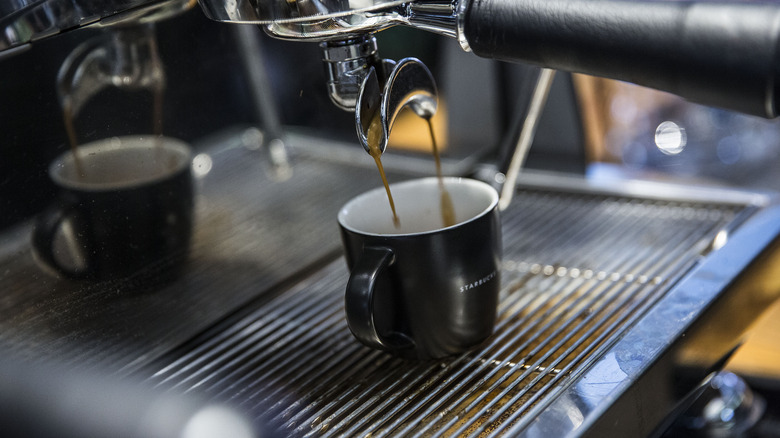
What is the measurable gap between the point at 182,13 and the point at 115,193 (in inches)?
4.1

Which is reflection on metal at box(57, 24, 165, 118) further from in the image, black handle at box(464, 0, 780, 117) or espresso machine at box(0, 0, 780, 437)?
black handle at box(464, 0, 780, 117)

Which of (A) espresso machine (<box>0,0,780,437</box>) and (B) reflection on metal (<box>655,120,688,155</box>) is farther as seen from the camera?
(B) reflection on metal (<box>655,120,688,155</box>)

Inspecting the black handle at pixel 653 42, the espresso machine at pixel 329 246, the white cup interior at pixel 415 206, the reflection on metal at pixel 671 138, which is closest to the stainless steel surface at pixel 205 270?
the espresso machine at pixel 329 246

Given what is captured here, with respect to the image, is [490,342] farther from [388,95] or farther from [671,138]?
[671,138]

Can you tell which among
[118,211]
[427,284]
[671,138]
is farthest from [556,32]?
[671,138]

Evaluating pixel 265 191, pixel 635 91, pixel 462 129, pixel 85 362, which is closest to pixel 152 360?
pixel 85 362

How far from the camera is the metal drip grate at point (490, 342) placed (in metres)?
0.37

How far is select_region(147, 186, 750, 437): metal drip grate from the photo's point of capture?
372 mm

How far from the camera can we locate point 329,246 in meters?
0.55

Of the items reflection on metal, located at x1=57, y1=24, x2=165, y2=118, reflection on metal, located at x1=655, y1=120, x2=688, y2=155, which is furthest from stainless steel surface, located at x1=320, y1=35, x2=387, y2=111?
reflection on metal, located at x1=655, y1=120, x2=688, y2=155

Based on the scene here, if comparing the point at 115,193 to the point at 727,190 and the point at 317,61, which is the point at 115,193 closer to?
the point at 317,61

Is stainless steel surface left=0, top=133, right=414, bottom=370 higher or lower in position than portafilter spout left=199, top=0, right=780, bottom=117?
lower

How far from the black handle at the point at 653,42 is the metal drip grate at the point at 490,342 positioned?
146 millimetres

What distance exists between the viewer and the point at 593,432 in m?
0.33
